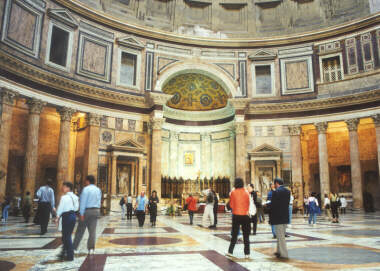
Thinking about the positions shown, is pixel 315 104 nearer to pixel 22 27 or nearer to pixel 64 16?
pixel 64 16

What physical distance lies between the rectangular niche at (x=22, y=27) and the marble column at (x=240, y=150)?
14.7 metres

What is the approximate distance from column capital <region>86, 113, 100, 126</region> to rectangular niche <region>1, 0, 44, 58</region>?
4.93 metres

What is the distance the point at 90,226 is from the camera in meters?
6.26

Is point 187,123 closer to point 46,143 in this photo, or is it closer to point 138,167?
point 138,167

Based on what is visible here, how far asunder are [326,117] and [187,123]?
11.4m

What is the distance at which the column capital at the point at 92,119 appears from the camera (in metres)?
21.8

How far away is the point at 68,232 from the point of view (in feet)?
18.8

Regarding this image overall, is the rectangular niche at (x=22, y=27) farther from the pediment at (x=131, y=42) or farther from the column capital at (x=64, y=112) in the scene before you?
the pediment at (x=131, y=42)

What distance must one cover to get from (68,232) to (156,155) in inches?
689

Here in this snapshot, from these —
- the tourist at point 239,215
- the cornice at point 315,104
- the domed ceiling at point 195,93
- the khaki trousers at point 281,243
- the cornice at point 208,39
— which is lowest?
the khaki trousers at point 281,243

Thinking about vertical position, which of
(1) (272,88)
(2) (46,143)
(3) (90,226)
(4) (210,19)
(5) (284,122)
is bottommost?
(3) (90,226)

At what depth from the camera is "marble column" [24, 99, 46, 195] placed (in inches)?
714

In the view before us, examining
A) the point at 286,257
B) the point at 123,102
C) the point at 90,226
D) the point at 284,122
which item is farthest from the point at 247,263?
the point at 284,122

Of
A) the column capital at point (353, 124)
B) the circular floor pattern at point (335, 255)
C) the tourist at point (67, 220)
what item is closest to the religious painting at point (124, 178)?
the tourist at point (67, 220)
